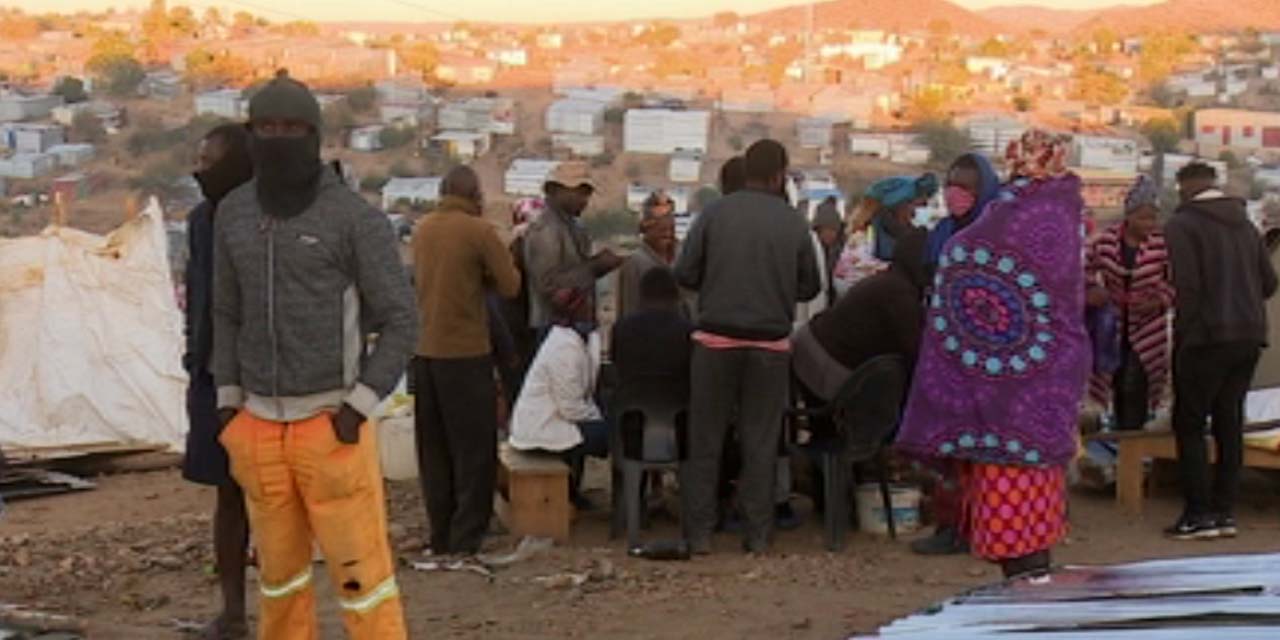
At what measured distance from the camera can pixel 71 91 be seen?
144 feet

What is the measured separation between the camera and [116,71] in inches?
1768

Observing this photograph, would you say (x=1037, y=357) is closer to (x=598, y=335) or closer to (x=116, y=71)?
(x=598, y=335)

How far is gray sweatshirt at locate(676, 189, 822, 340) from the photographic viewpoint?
25.7 ft

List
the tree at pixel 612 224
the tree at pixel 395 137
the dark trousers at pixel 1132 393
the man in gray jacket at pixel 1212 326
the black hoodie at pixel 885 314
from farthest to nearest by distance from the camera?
the tree at pixel 395 137, the tree at pixel 612 224, the dark trousers at pixel 1132 393, the man in gray jacket at pixel 1212 326, the black hoodie at pixel 885 314

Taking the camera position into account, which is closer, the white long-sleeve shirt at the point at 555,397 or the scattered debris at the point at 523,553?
the scattered debris at the point at 523,553

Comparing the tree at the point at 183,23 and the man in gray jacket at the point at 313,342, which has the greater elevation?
the tree at the point at 183,23

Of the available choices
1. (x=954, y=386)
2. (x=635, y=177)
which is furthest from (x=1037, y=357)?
(x=635, y=177)

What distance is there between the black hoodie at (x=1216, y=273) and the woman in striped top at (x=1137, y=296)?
1.88ft

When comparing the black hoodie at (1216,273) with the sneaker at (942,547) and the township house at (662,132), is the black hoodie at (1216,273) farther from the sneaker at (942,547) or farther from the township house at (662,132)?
the township house at (662,132)

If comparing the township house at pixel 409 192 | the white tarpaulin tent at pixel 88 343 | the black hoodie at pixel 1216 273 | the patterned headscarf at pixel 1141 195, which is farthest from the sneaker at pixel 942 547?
the township house at pixel 409 192

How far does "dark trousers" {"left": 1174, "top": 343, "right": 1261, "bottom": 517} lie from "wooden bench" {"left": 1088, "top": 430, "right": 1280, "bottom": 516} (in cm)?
37

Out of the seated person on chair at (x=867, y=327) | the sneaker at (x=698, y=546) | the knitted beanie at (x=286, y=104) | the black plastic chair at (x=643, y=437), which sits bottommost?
the sneaker at (x=698, y=546)

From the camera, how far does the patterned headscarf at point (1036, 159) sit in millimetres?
5953

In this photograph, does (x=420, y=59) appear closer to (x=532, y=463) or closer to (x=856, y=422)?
(x=532, y=463)
